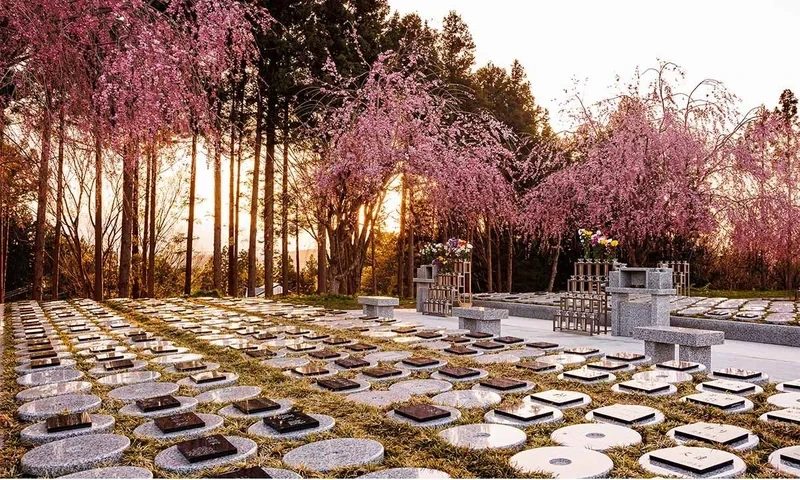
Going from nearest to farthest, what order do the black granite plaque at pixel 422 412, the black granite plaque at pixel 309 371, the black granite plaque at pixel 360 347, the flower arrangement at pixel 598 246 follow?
the black granite plaque at pixel 422 412
the black granite plaque at pixel 309 371
the black granite plaque at pixel 360 347
the flower arrangement at pixel 598 246

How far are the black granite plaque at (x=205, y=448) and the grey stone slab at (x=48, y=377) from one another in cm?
195

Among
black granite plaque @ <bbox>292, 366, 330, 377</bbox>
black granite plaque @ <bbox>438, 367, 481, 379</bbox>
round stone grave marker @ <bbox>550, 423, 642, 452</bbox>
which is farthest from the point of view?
black granite plaque @ <bbox>292, 366, 330, 377</bbox>

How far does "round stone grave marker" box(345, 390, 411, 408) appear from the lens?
3.38 meters

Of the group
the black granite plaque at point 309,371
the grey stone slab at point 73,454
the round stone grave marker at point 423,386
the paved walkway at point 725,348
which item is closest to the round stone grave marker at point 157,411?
the grey stone slab at point 73,454

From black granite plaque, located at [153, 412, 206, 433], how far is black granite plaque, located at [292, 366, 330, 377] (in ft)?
4.06

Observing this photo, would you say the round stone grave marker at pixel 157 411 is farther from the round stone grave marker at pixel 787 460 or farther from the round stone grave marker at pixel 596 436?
the round stone grave marker at pixel 787 460

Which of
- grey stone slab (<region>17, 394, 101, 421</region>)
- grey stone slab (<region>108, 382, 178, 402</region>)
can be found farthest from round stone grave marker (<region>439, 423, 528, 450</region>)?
grey stone slab (<region>17, 394, 101, 421</region>)

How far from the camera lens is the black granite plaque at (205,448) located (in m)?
2.41

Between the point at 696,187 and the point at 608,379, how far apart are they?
9.32 metres

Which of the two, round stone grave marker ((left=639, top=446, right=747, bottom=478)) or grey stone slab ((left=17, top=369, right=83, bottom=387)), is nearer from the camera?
round stone grave marker ((left=639, top=446, right=747, bottom=478))

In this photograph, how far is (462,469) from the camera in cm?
236

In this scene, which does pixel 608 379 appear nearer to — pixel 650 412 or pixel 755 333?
pixel 650 412

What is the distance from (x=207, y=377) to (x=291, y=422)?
1339 mm

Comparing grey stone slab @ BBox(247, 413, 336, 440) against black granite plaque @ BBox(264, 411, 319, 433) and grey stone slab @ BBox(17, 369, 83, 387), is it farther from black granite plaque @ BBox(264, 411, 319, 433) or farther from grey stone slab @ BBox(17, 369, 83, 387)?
grey stone slab @ BBox(17, 369, 83, 387)
